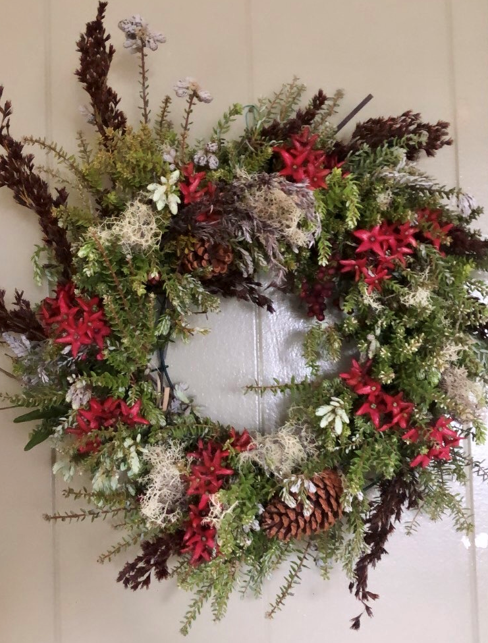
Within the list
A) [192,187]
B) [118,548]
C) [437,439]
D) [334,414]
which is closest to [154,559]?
[118,548]

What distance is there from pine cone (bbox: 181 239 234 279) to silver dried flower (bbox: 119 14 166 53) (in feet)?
1.10

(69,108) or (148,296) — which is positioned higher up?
(69,108)

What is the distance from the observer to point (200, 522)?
0.76m

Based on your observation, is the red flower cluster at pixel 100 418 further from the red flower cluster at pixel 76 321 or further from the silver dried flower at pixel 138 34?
the silver dried flower at pixel 138 34

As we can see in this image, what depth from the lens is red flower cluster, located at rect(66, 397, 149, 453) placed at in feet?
2.52

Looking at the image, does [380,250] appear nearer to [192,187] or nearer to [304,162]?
[304,162]

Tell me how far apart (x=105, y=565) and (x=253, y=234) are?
68 centimetres

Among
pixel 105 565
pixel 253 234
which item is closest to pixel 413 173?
pixel 253 234

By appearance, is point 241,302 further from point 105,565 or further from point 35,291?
point 105,565

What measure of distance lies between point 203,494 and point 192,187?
0.47 m

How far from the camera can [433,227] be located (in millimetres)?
771

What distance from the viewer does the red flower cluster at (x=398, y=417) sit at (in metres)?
0.75

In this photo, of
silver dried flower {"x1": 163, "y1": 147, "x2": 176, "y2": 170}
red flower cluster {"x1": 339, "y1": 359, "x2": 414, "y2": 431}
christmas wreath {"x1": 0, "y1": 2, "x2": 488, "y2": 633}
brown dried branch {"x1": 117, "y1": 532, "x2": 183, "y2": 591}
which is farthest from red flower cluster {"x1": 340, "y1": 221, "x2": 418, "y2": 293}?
brown dried branch {"x1": 117, "y1": 532, "x2": 183, "y2": 591}

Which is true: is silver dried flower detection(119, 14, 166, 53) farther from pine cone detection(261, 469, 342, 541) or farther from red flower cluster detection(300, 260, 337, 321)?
pine cone detection(261, 469, 342, 541)
